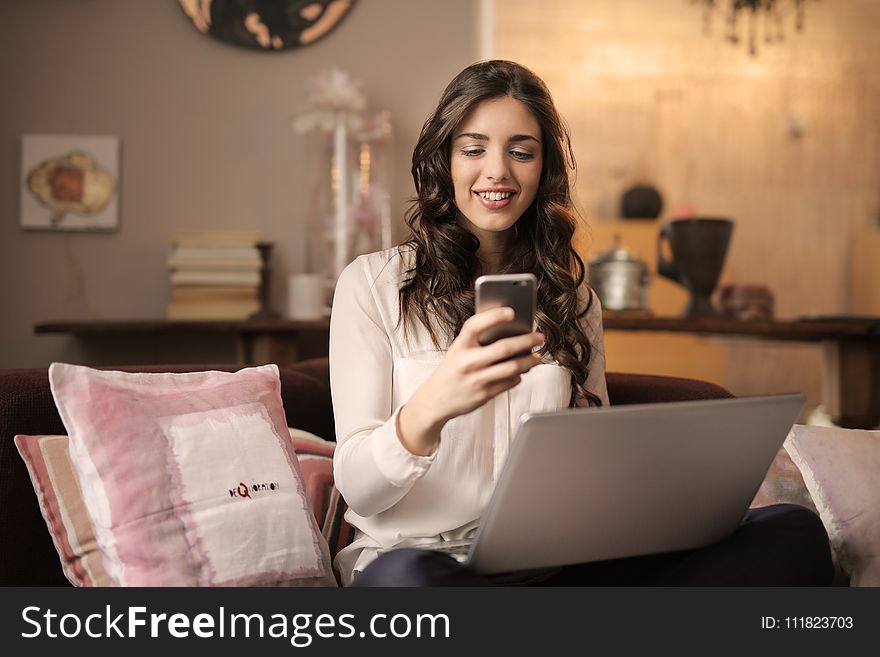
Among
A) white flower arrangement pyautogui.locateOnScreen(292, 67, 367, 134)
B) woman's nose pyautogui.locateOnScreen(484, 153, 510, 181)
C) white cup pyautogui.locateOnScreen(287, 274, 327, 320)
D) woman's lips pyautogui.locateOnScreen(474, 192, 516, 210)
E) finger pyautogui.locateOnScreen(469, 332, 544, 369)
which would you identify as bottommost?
finger pyautogui.locateOnScreen(469, 332, 544, 369)

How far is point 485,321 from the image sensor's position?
1017mm

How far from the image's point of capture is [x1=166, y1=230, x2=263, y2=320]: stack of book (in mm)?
2850

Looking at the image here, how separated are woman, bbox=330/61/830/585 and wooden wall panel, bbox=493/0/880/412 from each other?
4.40 meters

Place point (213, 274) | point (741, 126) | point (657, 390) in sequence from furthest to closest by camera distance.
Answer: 1. point (741, 126)
2. point (213, 274)
3. point (657, 390)

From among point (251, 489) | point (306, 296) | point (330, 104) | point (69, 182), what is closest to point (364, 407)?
point (251, 489)

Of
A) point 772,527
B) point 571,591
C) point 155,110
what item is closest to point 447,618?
point 571,591

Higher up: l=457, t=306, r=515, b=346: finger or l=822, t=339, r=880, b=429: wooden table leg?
l=457, t=306, r=515, b=346: finger

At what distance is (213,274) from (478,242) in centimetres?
151

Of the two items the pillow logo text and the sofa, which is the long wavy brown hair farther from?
the sofa

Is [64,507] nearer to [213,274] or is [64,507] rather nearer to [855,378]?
[213,274]

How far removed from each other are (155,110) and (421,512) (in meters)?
2.14

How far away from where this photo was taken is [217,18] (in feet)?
10.0

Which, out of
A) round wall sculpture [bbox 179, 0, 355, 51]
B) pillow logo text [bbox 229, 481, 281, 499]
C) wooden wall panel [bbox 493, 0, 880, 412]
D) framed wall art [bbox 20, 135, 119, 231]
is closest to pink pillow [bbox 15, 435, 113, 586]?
pillow logo text [bbox 229, 481, 281, 499]

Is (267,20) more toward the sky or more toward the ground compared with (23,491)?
more toward the sky
